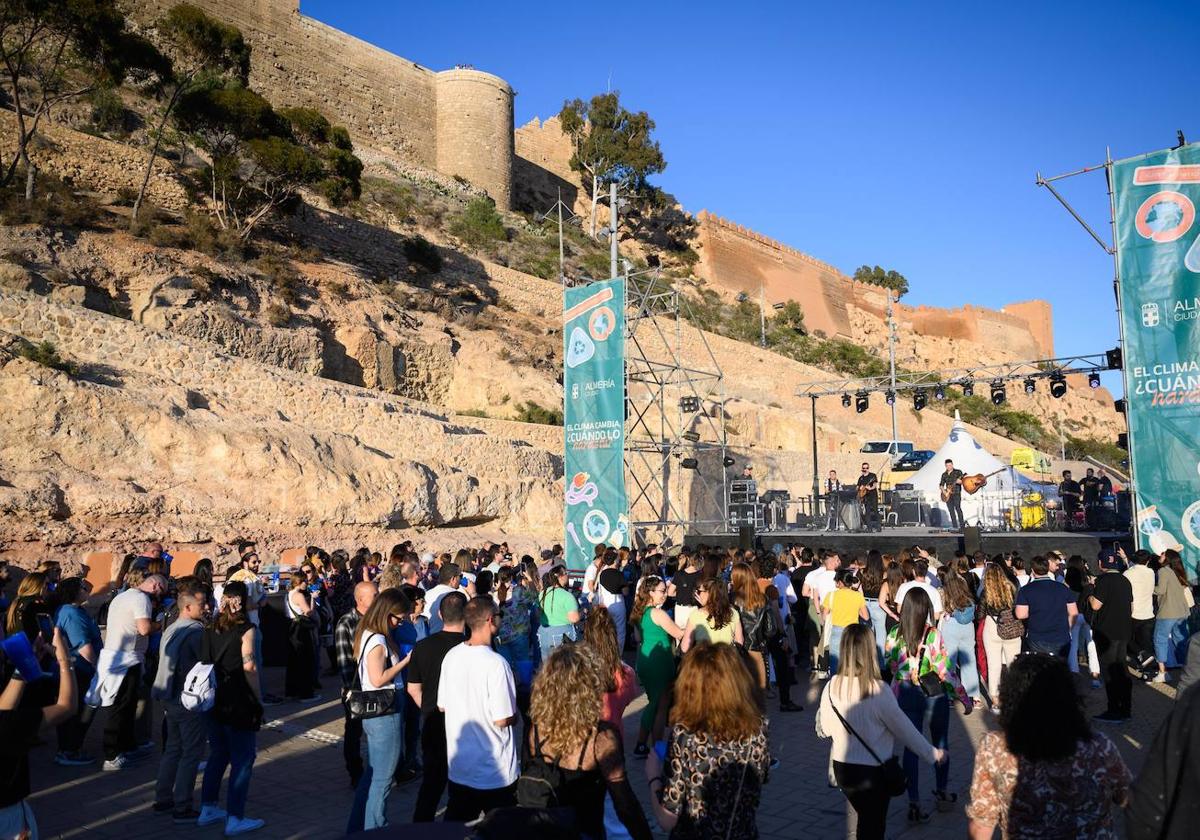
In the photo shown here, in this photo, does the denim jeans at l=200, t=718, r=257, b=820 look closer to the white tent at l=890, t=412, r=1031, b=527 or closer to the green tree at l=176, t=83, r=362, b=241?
the white tent at l=890, t=412, r=1031, b=527

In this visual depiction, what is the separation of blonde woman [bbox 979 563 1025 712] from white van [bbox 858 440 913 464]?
22410 millimetres

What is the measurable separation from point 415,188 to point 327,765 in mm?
41782

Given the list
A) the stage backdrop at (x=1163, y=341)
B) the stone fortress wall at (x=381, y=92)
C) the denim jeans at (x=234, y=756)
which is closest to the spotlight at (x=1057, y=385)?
the stage backdrop at (x=1163, y=341)

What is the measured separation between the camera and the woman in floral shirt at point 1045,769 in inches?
110

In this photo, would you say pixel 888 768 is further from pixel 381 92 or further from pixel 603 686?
pixel 381 92

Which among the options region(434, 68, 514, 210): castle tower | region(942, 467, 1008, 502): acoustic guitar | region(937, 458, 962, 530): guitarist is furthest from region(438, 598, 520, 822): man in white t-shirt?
region(434, 68, 514, 210): castle tower

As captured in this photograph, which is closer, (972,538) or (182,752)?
(182,752)

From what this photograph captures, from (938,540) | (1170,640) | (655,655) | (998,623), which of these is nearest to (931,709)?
(655,655)

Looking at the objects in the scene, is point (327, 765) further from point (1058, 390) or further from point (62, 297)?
point (1058, 390)

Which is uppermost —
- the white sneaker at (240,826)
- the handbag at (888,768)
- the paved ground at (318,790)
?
the handbag at (888,768)

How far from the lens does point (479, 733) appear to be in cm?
392

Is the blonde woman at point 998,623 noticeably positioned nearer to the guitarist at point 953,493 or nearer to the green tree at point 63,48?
the guitarist at point 953,493

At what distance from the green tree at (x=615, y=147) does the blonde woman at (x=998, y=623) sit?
51.0 meters

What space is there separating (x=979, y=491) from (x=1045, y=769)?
19655 millimetres
